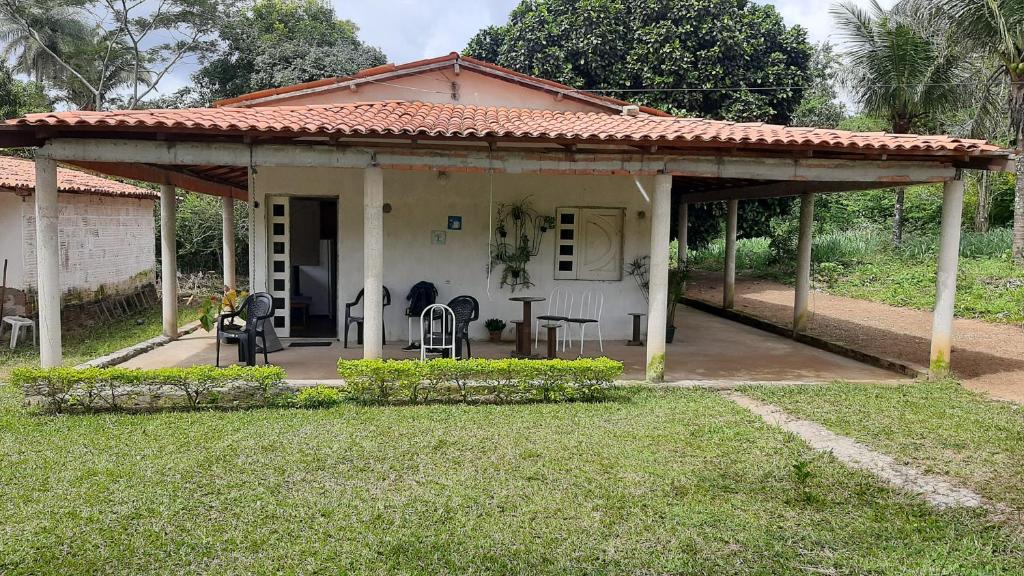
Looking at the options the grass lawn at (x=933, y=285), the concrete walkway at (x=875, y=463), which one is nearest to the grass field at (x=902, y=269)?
the grass lawn at (x=933, y=285)

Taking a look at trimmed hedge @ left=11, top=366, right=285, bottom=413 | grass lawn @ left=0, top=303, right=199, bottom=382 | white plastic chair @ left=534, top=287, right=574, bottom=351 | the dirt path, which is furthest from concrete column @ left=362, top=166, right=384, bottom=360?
the dirt path

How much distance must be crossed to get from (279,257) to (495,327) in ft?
11.4

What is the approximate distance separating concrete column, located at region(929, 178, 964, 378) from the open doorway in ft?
30.2

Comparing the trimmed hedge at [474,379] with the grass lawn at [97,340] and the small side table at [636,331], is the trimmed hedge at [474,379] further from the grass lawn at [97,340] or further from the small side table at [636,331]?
the grass lawn at [97,340]

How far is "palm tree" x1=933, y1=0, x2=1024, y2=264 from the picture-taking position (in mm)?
13281

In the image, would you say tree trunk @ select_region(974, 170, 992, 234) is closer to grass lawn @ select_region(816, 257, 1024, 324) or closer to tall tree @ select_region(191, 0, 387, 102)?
grass lawn @ select_region(816, 257, 1024, 324)

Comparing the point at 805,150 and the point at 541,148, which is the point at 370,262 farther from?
the point at 805,150

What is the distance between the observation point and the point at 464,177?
1052cm

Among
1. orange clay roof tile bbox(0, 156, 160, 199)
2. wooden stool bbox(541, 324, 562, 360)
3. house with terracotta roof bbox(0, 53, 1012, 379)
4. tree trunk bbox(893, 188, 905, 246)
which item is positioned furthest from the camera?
tree trunk bbox(893, 188, 905, 246)

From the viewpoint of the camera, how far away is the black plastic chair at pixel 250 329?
8359 mm

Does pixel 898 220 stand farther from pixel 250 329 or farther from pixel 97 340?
pixel 97 340

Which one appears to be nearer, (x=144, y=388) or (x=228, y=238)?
(x=144, y=388)

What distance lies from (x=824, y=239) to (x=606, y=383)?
18177 mm

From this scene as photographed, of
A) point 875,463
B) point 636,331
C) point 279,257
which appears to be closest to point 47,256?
point 279,257
